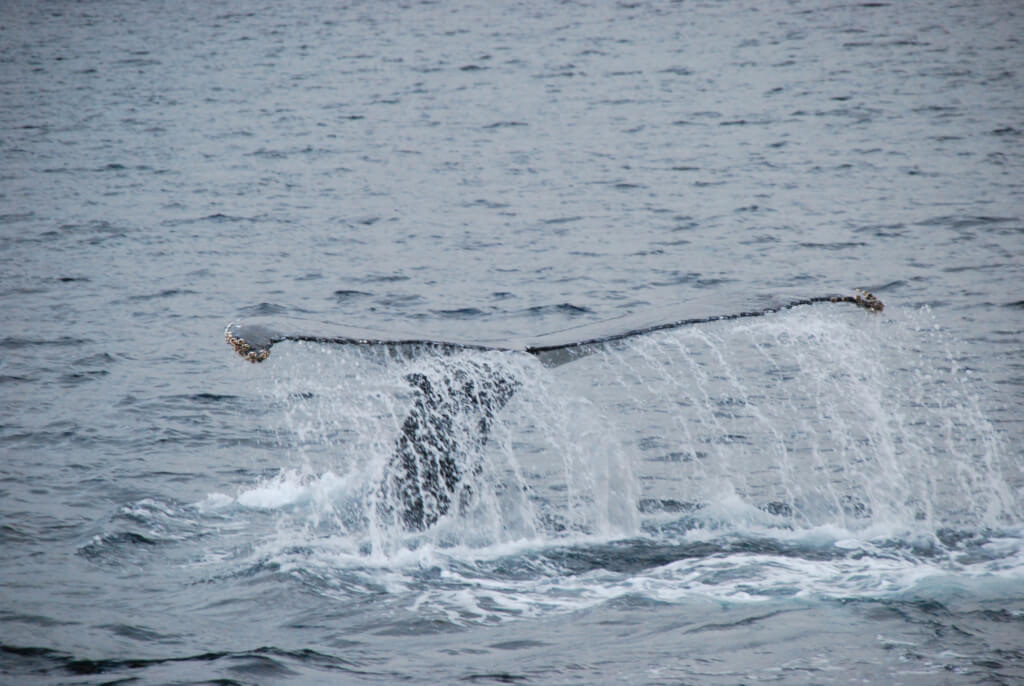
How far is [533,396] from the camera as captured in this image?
12.4 meters

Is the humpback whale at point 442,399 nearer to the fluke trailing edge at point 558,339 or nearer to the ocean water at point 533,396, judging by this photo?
the fluke trailing edge at point 558,339

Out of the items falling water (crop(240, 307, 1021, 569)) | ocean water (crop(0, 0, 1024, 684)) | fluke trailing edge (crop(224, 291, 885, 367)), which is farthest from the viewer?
falling water (crop(240, 307, 1021, 569))

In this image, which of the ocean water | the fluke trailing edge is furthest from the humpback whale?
the ocean water

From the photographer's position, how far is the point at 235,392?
42.4 ft

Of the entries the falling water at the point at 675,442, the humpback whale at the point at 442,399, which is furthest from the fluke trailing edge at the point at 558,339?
the falling water at the point at 675,442

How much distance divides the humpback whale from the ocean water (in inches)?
4.5

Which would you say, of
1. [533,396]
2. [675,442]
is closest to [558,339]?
[675,442]

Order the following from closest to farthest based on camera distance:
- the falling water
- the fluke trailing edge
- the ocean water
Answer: the fluke trailing edge → the ocean water → the falling water

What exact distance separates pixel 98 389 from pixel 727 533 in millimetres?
7021

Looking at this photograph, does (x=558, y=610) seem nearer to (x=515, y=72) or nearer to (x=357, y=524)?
(x=357, y=524)

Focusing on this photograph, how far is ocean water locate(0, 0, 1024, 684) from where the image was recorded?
7.42 metres

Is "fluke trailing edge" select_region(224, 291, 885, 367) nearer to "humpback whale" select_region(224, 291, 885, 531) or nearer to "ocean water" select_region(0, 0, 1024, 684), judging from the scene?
"humpback whale" select_region(224, 291, 885, 531)

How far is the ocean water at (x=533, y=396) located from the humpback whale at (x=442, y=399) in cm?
11

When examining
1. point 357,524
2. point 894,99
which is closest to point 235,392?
point 357,524
